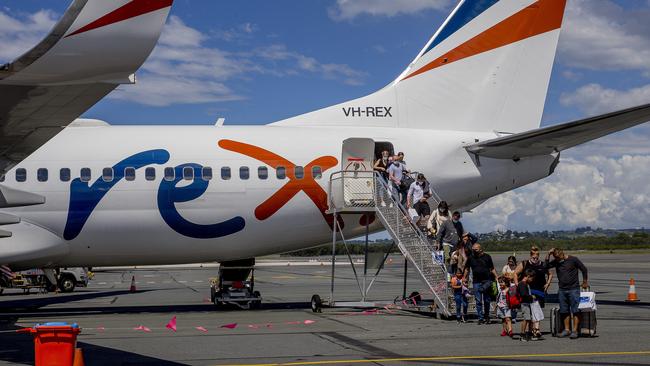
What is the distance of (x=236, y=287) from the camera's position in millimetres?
23094

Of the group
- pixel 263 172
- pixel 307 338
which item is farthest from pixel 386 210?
pixel 307 338

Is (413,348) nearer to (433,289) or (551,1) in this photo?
(433,289)

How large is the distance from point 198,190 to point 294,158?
9.42 ft

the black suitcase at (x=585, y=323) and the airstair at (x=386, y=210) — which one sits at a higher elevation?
the airstair at (x=386, y=210)

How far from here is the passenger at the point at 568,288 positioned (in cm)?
1605

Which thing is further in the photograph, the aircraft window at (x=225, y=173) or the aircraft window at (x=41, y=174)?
the aircraft window at (x=225, y=173)

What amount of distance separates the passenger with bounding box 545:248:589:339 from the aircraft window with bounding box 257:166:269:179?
8.56 metres

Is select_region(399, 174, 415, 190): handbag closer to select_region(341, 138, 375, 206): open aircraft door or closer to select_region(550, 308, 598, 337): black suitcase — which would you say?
select_region(341, 138, 375, 206): open aircraft door

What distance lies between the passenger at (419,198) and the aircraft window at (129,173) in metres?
7.60

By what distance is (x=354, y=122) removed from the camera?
24141mm

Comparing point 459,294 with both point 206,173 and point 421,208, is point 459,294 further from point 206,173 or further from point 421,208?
point 206,173

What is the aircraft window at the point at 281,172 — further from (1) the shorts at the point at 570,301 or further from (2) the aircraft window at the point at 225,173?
(1) the shorts at the point at 570,301

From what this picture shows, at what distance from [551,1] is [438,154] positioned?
20.0ft

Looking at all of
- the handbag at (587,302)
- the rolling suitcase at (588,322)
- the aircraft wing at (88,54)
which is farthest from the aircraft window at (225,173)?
the aircraft wing at (88,54)
